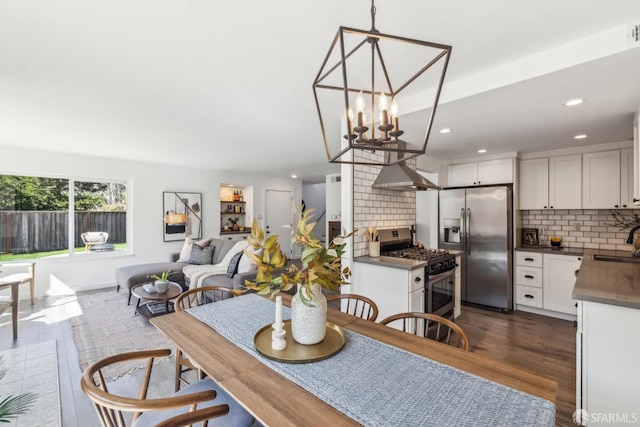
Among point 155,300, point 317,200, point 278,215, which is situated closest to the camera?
point 155,300

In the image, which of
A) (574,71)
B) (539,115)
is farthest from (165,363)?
(539,115)

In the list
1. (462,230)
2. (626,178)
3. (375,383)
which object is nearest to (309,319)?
(375,383)

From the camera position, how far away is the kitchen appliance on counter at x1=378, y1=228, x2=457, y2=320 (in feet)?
9.39

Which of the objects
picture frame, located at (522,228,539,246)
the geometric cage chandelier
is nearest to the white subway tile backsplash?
picture frame, located at (522,228,539,246)

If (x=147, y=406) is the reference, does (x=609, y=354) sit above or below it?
below

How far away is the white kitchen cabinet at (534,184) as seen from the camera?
3.98m

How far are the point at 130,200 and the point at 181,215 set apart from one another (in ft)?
3.05

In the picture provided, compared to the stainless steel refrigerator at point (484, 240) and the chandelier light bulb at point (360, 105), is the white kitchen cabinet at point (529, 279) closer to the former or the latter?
the stainless steel refrigerator at point (484, 240)

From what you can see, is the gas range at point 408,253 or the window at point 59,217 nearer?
the gas range at point 408,253

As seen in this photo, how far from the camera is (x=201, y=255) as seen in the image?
507cm

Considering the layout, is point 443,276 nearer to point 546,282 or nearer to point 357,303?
point 357,303

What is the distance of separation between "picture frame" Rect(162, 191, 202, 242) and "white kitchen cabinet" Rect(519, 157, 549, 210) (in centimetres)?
601

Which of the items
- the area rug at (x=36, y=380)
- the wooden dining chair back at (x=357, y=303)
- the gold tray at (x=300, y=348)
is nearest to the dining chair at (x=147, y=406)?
the gold tray at (x=300, y=348)

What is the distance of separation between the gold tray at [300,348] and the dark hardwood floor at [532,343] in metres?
1.73
